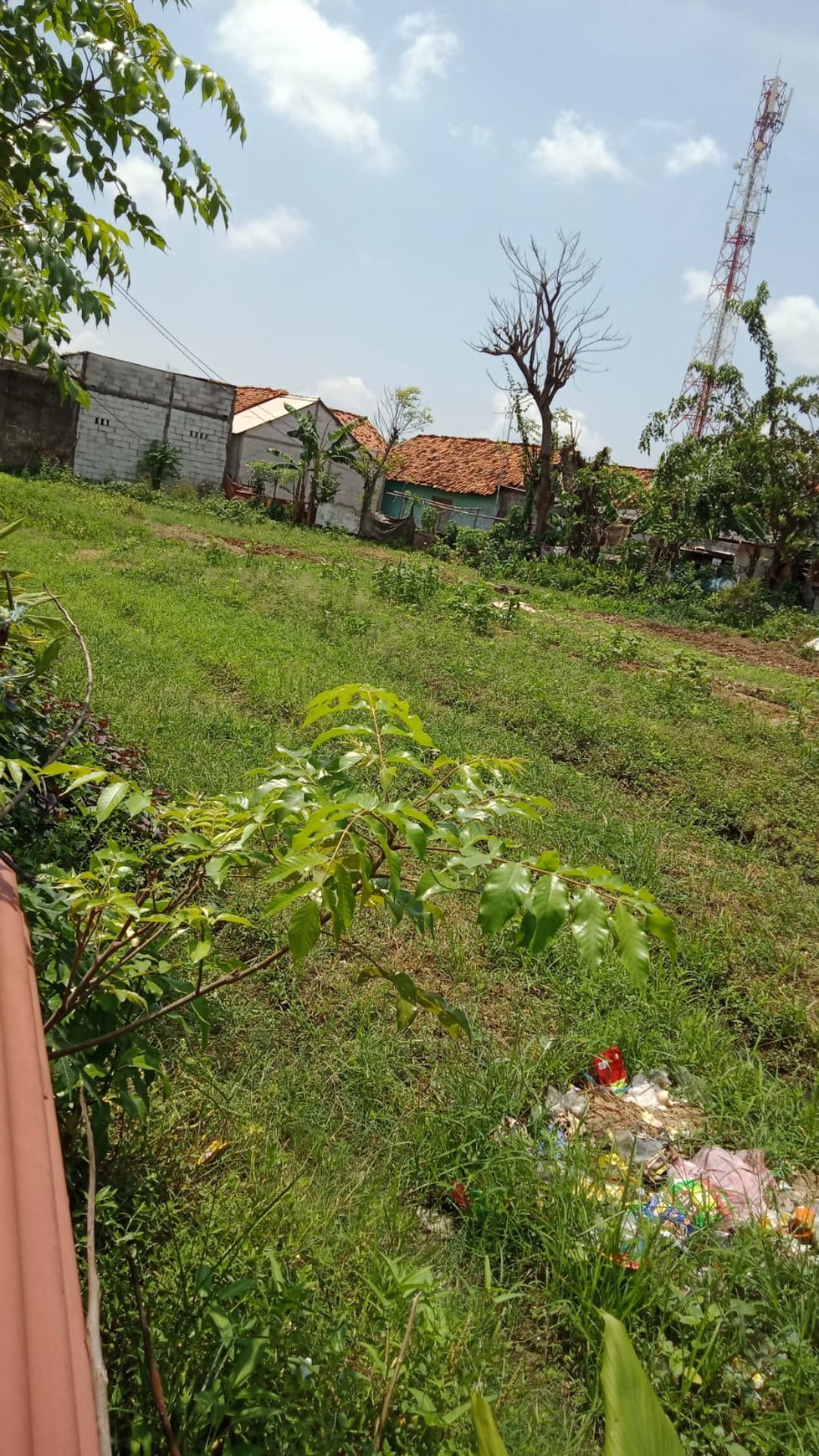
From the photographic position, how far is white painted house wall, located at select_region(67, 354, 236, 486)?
20.5 m

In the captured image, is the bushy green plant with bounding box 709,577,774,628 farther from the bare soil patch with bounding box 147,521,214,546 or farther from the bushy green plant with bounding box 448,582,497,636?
the bare soil patch with bounding box 147,521,214,546

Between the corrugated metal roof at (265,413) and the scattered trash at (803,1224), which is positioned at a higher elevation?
the corrugated metal roof at (265,413)

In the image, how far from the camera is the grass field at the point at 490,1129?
5.78 ft

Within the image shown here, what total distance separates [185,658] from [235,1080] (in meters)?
4.54

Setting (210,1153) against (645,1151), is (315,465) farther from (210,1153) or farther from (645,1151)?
(210,1153)

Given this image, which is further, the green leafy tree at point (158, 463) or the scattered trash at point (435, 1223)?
the green leafy tree at point (158, 463)

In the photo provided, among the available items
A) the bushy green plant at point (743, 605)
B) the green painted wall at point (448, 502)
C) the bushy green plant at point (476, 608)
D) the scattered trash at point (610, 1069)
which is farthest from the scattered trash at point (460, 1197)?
the green painted wall at point (448, 502)

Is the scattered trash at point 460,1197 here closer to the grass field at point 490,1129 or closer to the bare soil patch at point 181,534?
the grass field at point 490,1129

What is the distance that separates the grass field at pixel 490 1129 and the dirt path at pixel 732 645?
6227 mm

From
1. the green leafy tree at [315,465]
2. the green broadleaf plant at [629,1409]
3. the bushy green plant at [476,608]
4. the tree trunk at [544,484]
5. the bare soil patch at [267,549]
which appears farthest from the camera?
the green leafy tree at [315,465]

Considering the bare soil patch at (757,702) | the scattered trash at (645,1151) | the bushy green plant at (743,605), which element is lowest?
the scattered trash at (645,1151)

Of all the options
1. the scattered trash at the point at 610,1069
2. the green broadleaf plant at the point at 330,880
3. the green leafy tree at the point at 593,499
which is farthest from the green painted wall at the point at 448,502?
the green broadleaf plant at the point at 330,880

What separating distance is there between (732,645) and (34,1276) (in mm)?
14221

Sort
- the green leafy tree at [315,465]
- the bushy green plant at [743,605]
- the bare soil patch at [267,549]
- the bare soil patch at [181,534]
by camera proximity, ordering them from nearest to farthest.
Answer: the bare soil patch at [181,534]
the bare soil patch at [267,549]
the bushy green plant at [743,605]
the green leafy tree at [315,465]
